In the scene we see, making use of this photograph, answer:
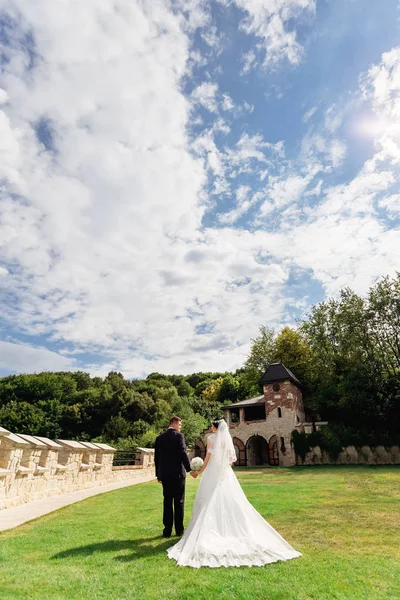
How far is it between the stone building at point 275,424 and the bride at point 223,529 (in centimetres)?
2583

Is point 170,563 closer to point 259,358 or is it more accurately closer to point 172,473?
point 172,473

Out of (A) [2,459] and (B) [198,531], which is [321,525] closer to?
(B) [198,531]

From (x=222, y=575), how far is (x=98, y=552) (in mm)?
1866

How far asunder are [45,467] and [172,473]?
Result: 5.66 metres

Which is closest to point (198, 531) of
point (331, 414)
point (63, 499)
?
point (63, 499)

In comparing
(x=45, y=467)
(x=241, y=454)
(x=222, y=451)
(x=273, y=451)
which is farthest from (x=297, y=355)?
(x=222, y=451)

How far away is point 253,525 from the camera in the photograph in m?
5.13

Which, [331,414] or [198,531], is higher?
[331,414]

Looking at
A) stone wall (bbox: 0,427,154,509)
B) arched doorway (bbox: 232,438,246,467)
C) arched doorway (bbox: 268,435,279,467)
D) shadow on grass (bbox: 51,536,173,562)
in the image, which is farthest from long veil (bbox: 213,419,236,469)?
arched doorway (bbox: 232,438,246,467)

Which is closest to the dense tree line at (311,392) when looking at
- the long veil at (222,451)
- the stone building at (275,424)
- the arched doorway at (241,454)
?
the stone building at (275,424)

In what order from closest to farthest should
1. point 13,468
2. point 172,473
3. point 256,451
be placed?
point 172,473, point 13,468, point 256,451

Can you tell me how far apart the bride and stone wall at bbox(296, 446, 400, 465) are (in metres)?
24.0

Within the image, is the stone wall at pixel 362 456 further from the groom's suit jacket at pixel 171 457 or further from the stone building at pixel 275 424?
the groom's suit jacket at pixel 171 457

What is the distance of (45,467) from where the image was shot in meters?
9.91
